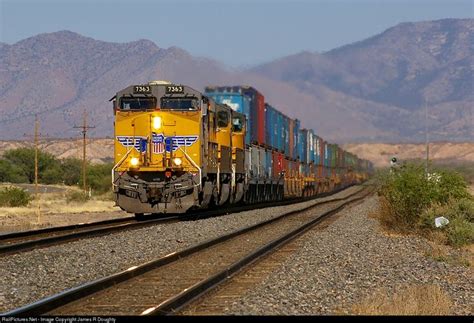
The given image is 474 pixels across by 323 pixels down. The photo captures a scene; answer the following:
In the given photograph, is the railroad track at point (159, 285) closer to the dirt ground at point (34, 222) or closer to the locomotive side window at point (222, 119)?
the dirt ground at point (34, 222)

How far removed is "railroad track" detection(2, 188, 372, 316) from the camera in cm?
970

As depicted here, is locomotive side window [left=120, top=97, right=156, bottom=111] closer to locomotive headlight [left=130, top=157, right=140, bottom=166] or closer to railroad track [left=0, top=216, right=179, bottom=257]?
locomotive headlight [left=130, top=157, right=140, bottom=166]

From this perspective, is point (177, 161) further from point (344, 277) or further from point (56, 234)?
point (344, 277)

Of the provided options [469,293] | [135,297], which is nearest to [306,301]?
[135,297]

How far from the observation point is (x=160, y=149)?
2491 centimetres

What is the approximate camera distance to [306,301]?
10.4 meters

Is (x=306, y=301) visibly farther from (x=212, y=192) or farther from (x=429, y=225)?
(x=212, y=192)

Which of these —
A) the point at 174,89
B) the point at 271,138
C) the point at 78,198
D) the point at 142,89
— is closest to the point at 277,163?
the point at 271,138

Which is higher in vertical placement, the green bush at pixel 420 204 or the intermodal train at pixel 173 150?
the intermodal train at pixel 173 150

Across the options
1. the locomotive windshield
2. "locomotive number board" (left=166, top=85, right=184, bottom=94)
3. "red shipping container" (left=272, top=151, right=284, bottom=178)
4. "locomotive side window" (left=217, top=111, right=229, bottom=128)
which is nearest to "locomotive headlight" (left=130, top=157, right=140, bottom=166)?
the locomotive windshield

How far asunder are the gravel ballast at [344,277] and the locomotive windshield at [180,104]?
6605mm

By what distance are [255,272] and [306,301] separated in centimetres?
299

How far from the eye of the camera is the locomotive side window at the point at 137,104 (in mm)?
25125

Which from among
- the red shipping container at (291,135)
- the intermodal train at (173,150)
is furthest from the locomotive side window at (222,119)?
the red shipping container at (291,135)
